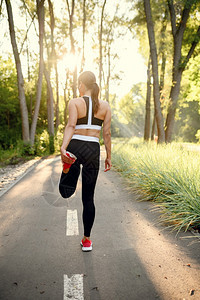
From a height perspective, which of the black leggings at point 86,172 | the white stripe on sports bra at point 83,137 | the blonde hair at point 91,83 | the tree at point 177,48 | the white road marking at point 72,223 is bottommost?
the white road marking at point 72,223

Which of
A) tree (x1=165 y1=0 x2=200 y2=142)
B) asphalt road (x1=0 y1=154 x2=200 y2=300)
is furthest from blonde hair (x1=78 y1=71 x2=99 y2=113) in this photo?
tree (x1=165 y1=0 x2=200 y2=142)

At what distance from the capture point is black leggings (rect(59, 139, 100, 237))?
10.3 ft

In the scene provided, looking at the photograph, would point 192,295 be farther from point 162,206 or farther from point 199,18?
point 199,18

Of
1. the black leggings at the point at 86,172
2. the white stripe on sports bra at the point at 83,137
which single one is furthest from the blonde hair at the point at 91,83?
the black leggings at the point at 86,172

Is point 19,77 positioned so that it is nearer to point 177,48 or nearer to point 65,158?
point 177,48

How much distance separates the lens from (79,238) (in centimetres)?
377

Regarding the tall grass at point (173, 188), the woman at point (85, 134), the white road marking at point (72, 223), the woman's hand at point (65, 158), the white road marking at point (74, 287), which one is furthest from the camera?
the tall grass at point (173, 188)

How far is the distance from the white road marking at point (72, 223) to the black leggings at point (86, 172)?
69 centimetres

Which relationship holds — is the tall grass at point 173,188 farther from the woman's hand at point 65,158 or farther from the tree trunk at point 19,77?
the tree trunk at point 19,77

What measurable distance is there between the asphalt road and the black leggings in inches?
20.7

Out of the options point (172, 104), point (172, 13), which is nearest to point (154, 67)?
point (172, 104)

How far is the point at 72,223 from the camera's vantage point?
4.38m

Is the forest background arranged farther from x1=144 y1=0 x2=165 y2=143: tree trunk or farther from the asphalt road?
the asphalt road

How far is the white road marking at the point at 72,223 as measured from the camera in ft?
13.1
